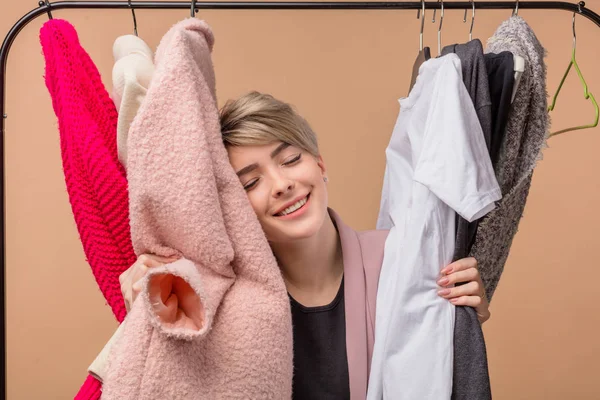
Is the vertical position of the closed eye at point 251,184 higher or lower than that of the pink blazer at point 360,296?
higher

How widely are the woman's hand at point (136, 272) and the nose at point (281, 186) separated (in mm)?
222

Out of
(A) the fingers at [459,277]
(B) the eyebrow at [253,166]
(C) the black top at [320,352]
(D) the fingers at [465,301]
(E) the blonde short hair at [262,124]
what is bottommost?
(C) the black top at [320,352]

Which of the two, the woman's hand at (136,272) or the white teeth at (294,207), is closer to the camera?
the woman's hand at (136,272)

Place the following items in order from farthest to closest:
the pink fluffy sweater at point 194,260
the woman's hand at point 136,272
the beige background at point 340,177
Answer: the beige background at point 340,177
the woman's hand at point 136,272
the pink fluffy sweater at point 194,260

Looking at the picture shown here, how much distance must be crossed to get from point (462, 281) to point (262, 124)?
447 millimetres

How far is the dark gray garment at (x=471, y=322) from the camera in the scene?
43.9 inches

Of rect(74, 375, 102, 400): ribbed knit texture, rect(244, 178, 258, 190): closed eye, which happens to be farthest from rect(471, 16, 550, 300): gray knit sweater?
rect(74, 375, 102, 400): ribbed knit texture

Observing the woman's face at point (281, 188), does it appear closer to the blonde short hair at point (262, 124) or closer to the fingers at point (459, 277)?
the blonde short hair at point (262, 124)

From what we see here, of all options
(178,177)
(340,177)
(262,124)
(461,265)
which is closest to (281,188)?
(262,124)

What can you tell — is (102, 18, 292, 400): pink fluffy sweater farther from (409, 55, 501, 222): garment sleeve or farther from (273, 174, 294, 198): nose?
(409, 55, 501, 222): garment sleeve

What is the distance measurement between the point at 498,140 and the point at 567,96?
1.13 meters

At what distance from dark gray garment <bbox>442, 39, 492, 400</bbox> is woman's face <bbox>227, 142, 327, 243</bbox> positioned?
0.87ft

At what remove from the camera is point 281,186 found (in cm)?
117

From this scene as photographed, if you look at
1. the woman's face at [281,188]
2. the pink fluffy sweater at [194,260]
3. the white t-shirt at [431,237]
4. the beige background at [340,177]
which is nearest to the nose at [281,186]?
the woman's face at [281,188]
